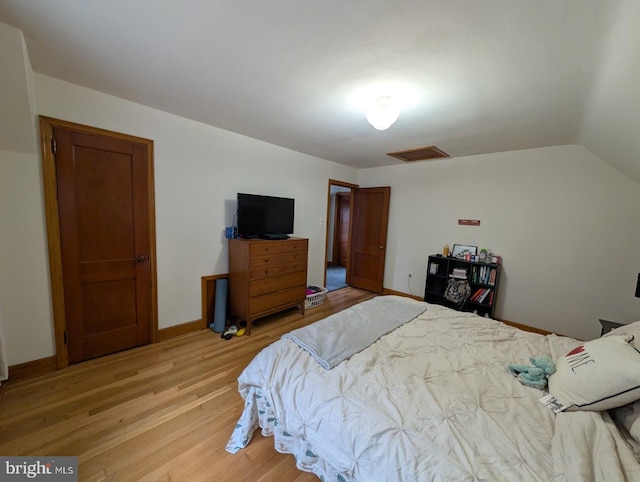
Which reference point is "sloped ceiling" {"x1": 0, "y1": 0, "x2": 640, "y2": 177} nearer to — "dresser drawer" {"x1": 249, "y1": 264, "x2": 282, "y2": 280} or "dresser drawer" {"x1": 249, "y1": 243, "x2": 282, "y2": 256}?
"dresser drawer" {"x1": 249, "y1": 243, "x2": 282, "y2": 256}

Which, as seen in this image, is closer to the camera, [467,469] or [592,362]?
[467,469]

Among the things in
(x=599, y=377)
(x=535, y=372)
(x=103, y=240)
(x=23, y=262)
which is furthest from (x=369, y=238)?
(x=23, y=262)

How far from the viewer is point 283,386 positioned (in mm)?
1316

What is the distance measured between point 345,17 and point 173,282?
274 cm

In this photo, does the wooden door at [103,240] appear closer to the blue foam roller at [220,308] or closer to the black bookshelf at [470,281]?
the blue foam roller at [220,308]

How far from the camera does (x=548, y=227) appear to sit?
→ 119 inches

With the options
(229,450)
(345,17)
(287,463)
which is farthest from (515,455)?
(345,17)

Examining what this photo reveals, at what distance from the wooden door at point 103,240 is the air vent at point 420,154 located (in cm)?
305

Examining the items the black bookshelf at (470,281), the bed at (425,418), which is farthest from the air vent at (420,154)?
the bed at (425,418)

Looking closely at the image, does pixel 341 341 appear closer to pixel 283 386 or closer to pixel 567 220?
pixel 283 386

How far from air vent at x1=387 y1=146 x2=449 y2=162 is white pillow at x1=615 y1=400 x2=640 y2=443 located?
2.85 meters

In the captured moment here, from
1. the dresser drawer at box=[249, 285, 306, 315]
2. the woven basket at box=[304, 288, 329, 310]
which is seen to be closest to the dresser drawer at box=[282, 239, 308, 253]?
the dresser drawer at box=[249, 285, 306, 315]

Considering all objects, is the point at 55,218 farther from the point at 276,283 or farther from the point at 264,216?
the point at 276,283

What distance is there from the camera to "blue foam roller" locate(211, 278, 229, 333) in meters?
2.88
